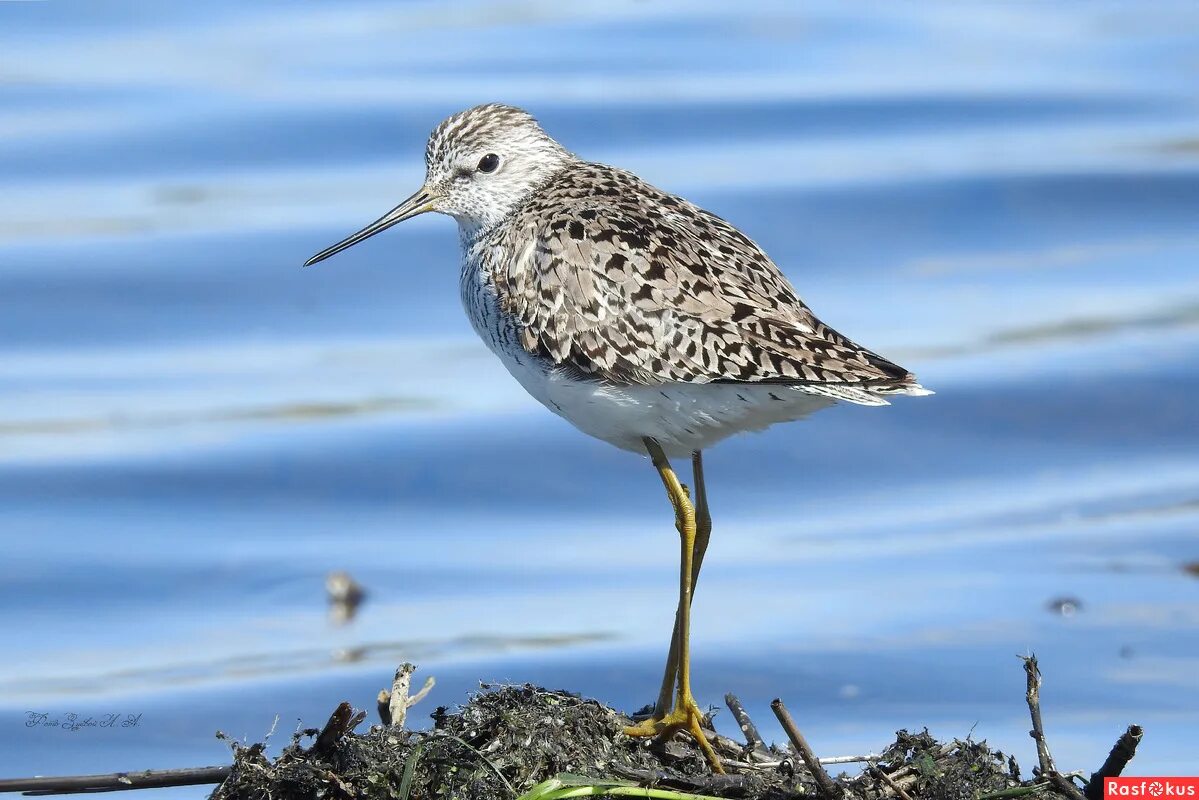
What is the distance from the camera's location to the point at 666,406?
8.00m

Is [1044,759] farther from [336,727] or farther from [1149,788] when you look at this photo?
[336,727]

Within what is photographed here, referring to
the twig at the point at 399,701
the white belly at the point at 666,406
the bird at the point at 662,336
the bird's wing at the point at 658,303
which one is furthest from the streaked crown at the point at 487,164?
the twig at the point at 399,701

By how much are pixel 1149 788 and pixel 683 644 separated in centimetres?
187

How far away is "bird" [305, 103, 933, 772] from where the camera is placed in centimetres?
775

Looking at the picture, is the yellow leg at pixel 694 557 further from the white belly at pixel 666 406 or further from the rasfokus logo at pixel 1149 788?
the rasfokus logo at pixel 1149 788

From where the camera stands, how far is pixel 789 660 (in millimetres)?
11391

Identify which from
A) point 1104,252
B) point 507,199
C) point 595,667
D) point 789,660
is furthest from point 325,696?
point 1104,252

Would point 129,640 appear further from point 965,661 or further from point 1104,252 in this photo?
point 1104,252

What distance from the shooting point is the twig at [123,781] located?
7.25 meters

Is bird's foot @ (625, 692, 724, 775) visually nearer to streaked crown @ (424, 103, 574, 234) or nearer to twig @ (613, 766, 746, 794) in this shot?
twig @ (613, 766, 746, 794)

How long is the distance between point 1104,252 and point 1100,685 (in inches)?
264
